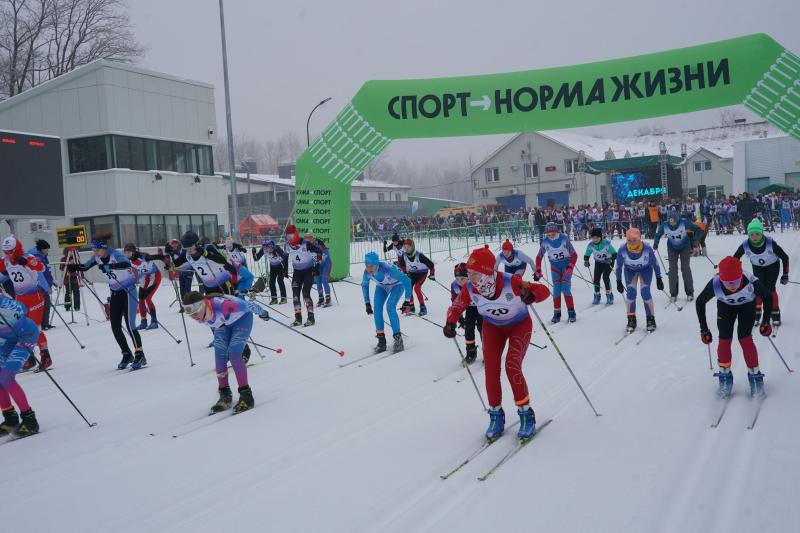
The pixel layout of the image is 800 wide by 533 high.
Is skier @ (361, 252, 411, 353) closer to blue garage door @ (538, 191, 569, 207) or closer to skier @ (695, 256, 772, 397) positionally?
skier @ (695, 256, 772, 397)

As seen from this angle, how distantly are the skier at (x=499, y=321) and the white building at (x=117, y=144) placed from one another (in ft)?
76.1

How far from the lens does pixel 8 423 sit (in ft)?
25.1

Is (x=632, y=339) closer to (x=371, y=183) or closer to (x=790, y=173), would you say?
(x=790, y=173)

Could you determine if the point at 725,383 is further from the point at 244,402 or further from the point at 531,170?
the point at 531,170

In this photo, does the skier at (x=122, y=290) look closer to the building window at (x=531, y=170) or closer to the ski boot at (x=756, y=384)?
the ski boot at (x=756, y=384)

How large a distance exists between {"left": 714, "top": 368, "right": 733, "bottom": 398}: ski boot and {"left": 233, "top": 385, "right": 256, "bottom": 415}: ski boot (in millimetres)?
5422

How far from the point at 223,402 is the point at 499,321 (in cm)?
373

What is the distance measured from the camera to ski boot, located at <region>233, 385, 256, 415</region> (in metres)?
8.04

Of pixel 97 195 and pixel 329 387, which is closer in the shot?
pixel 329 387

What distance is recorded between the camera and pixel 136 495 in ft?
18.5

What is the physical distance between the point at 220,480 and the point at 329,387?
322 cm

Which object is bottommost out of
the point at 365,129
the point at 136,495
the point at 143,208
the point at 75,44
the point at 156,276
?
the point at 136,495

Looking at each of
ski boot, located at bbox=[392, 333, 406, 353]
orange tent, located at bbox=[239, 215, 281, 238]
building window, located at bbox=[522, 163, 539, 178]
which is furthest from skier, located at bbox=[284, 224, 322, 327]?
building window, located at bbox=[522, 163, 539, 178]

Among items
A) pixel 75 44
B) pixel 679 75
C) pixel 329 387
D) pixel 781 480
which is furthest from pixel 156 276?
pixel 75 44
